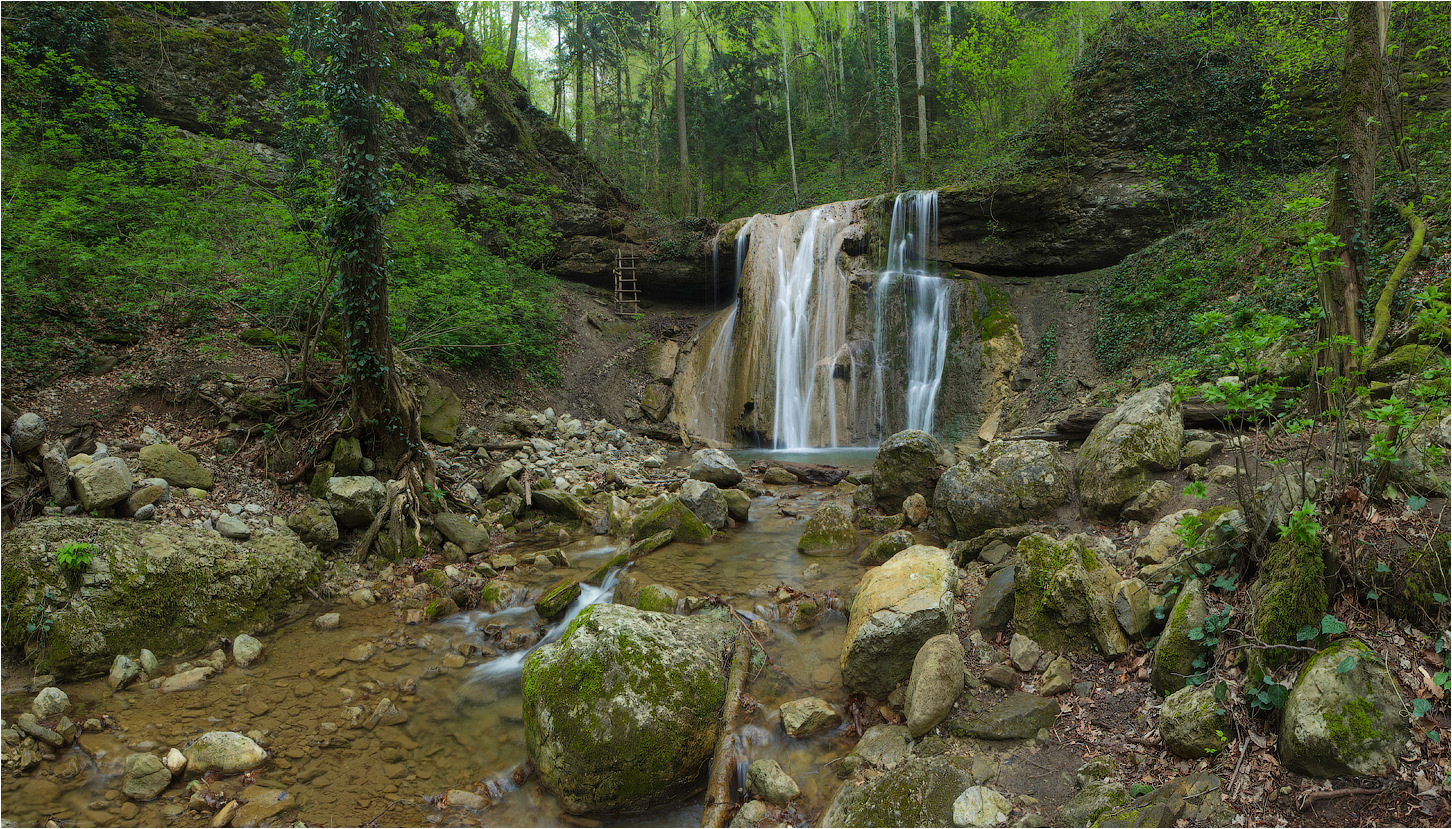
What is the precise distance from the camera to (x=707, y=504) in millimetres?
7234

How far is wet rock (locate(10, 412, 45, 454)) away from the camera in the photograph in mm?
4801

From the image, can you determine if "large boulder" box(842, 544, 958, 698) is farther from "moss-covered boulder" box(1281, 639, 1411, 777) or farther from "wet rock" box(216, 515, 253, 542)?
"wet rock" box(216, 515, 253, 542)

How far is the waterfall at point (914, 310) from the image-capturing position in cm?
1297

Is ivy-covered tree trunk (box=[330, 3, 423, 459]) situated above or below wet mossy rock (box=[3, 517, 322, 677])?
above

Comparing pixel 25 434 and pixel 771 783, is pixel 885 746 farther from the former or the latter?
pixel 25 434

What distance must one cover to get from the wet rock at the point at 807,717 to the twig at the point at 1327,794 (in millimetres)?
2086

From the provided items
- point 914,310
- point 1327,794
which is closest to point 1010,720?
point 1327,794

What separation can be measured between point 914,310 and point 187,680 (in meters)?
13.1

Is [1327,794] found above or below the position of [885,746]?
above

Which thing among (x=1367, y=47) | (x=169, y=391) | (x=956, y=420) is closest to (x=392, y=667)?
(x=169, y=391)

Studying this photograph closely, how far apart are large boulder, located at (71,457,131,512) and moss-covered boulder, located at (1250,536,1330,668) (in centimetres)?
780

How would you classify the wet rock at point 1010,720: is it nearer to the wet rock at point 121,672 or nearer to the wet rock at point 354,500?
the wet rock at point 121,672

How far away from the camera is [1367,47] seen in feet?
16.6

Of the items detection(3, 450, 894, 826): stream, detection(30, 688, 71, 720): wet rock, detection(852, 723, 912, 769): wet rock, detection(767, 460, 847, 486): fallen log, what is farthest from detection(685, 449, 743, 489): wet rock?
detection(30, 688, 71, 720): wet rock
